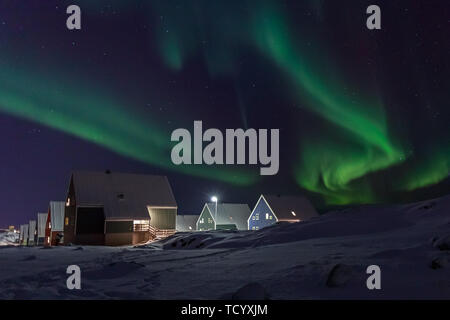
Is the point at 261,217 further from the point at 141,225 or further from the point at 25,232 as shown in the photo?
the point at 25,232

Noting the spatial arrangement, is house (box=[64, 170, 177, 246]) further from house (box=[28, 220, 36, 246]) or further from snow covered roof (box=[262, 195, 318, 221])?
house (box=[28, 220, 36, 246])

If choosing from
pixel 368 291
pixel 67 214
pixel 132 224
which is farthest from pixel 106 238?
pixel 368 291

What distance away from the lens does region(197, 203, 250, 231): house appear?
6825 centimetres

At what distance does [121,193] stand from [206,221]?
35.5 metres

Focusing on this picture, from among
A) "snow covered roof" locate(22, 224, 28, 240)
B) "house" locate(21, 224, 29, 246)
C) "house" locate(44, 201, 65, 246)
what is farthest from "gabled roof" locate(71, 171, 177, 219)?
"snow covered roof" locate(22, 224, 28, 240)

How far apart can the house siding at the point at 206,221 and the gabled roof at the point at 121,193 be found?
30.0m

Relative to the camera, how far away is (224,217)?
2719 inches

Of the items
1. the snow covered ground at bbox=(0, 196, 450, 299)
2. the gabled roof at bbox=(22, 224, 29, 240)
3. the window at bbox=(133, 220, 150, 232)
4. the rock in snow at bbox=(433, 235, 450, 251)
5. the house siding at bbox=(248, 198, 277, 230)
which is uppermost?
the house siding at bbox=(248, 198, 277, 230)

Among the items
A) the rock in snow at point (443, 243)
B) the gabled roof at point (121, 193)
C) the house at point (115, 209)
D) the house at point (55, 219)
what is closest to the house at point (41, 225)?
the house at point (55, 219)

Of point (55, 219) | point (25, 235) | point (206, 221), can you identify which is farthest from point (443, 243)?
point (25, 235)

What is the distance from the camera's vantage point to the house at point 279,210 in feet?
194

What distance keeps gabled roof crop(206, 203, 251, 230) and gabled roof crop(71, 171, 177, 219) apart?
96.6 ft

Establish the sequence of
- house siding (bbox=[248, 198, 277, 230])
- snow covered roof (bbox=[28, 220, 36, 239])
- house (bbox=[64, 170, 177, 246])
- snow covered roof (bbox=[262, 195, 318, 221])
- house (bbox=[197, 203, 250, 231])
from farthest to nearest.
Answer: snow covered roof (bbox=[28, 220, 36, 239]) < house (bbox=[197, 203, 250, 231]) < house siding (bbox=[248, 198, 277, 230]) < snow covered roof (bbox=[262, 195, 318, 221]) < house (bbox=[64, 170, 177, 246])
